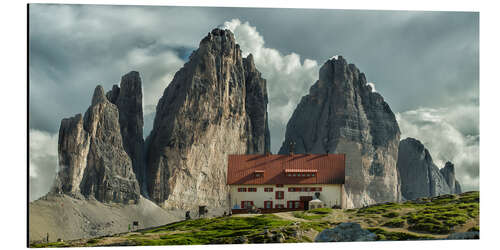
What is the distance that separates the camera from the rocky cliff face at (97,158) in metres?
91.4

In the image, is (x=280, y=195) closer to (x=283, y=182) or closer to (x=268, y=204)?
(x=283, y=182)

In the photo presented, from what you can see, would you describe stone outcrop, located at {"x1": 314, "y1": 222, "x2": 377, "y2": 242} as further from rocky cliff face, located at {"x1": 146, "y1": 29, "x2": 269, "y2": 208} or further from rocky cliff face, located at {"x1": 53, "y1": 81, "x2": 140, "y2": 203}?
rocky cliff face, located at {"x1": 146, "y1": 29, "x2": 269, "y2": 208}

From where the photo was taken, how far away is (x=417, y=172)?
158m

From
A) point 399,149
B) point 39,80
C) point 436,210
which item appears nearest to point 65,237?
point 39,80

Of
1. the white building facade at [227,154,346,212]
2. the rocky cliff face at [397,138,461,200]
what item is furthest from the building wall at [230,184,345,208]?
the rocky cliff face at [397,138,461,200]

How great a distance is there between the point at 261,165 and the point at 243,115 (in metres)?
76.7

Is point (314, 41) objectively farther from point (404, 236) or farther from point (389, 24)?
point (404, 236)

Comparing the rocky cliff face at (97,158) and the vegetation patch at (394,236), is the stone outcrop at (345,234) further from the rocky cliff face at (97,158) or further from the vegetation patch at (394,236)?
the rocky cliff face at (97,158)

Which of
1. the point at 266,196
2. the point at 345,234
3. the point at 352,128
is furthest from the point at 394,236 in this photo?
the point at 352,128

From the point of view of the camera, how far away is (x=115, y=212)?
95.5 meters

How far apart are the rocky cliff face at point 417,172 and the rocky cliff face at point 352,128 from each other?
478 inches

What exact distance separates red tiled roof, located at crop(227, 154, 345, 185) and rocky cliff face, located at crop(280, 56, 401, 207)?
73787 millimetres

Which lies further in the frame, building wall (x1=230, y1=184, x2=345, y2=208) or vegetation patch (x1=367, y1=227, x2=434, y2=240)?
building wall (x1=230, y1=184, x2=345, y2=208)

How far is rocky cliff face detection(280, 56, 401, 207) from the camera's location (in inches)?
5423
